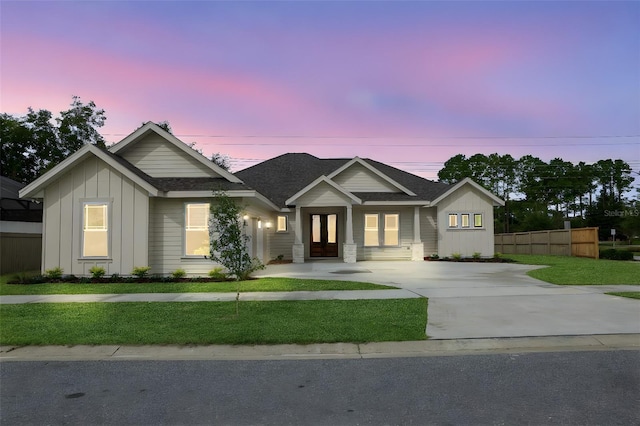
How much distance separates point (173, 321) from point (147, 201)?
7927 millimetres

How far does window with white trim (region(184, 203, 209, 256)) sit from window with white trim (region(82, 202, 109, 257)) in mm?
2723

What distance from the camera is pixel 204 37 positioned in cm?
1490

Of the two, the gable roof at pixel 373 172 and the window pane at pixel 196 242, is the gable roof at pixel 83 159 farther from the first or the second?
the gable roof at pixel 373 172

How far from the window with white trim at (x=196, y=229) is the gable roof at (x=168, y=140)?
165cm

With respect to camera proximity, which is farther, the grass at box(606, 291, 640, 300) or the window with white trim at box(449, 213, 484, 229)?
the window with white trim at box(449, 213, 484, 229)

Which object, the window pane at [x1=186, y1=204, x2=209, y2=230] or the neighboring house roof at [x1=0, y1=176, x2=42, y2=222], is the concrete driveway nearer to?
the window pane at [x1=186, y1=204, x2=209, y2=230]

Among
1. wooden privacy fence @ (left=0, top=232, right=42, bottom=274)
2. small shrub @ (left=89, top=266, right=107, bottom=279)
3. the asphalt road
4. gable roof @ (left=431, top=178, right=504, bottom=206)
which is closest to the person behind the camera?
the asphalt road

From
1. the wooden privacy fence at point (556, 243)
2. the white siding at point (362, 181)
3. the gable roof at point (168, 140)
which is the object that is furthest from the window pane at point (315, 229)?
the wooden privacy fence at point (556, 243)

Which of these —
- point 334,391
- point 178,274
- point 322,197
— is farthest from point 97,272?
point 334,391

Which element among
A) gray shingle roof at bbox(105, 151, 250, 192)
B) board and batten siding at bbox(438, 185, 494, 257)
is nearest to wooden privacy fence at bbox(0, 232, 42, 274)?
gray shingle roof at bbox(105, 151, 250, 192)

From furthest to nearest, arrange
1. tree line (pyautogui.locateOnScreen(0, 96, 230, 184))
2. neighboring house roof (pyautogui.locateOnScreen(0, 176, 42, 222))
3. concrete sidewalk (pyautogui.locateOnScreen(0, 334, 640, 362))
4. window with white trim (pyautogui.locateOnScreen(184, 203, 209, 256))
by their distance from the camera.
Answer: tree line (pyautogui.locateOnScreen(0, 96, 230, 184))
neighboring house roof (pyautogui.locateOnScreen(0, 176, 42, 222))
window with white trim (pyautogui.locateOnScreen(184, 203, 209, 256))
concrete sidewalk (pyautogui.locateOnScreen(0, 334, 640, 362))

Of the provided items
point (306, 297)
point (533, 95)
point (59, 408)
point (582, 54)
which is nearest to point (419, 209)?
point (533, 95)

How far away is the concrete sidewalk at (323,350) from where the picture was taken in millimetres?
5793

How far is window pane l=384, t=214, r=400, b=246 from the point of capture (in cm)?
2331
